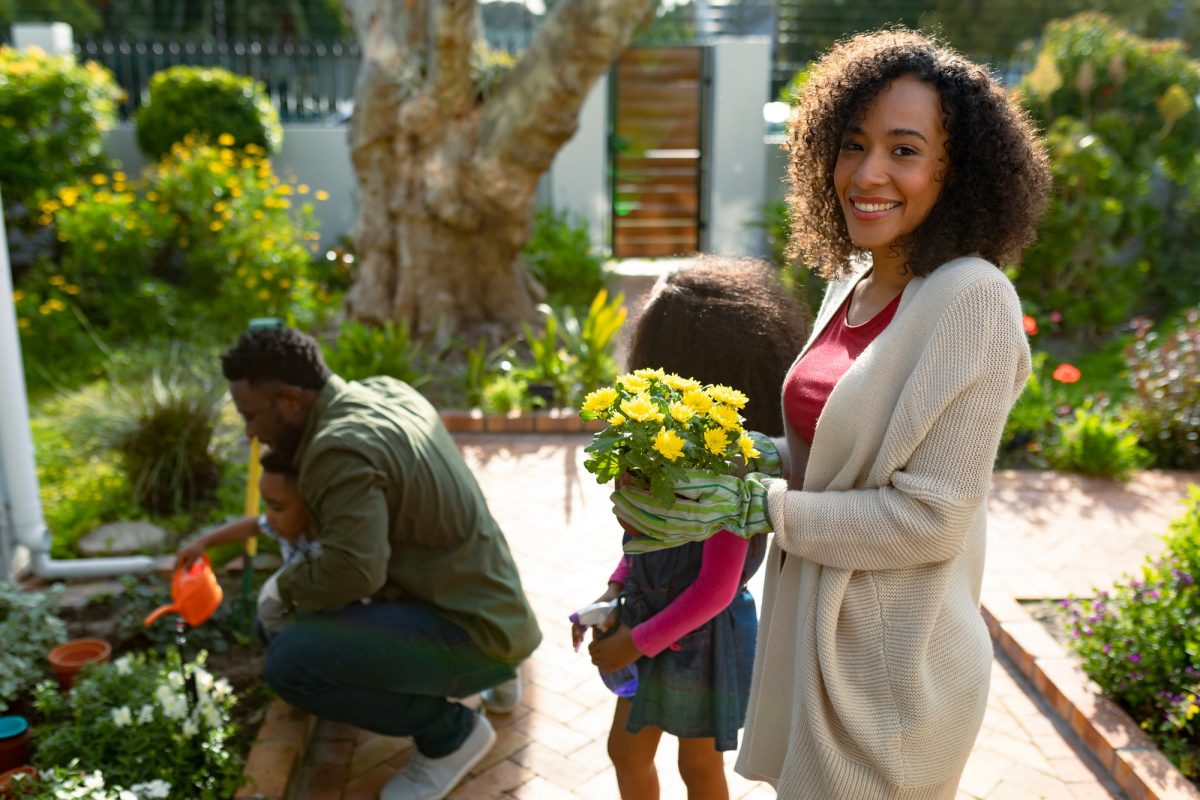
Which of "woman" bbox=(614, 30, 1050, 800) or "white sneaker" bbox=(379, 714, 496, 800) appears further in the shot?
"white sneaker" bbox=(379, 714, 496, 800)

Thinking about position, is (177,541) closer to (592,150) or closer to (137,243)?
(137,243)

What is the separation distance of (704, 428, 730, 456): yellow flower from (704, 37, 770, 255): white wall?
10.7 m

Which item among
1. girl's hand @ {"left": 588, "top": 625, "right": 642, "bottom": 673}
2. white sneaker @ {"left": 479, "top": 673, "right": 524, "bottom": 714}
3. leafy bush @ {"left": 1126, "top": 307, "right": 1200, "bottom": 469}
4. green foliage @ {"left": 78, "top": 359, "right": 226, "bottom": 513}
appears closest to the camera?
girl's hand @ {"left": 588, "top": 625, "right": 642, "bottom": 673}

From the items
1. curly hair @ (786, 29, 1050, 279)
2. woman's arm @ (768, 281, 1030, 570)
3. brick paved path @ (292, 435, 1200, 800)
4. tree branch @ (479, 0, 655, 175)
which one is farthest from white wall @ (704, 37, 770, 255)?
woman's arm @ (768, 281, 1030, 570)

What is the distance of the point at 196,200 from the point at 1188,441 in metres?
7.44

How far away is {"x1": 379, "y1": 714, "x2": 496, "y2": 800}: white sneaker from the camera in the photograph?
3.00m

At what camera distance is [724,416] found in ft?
5.83

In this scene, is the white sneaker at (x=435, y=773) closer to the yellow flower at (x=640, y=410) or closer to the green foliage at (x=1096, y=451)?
the yellow flower at (x=640, y=410)

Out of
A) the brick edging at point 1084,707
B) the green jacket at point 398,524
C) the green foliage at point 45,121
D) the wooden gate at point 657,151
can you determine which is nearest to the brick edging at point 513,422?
the brick edging at point 1084,707

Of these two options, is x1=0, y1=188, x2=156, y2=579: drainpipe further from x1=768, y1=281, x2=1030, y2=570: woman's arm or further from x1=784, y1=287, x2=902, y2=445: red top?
x1=768, y1=281, x2=1030, y2=570: woman's arm

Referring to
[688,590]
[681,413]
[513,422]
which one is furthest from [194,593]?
[513,422]

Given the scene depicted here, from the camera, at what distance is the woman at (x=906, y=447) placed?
5.37 ft

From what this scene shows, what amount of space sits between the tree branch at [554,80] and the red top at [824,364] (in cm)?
549

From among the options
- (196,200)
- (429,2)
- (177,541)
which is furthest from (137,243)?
(177,541)
